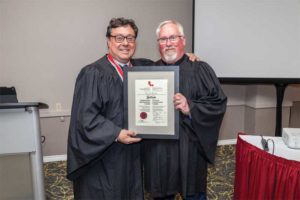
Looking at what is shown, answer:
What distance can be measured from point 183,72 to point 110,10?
1666 mm

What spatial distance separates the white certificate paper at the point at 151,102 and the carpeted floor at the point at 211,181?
43.0 inches

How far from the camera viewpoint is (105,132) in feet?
4.93

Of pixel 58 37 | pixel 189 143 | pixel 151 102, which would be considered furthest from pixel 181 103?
pixel 58 37

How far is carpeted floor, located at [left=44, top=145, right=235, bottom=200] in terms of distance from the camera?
2.46 m

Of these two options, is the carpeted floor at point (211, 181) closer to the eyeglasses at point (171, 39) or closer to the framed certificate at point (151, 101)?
the framed certificate at point (151, 101)

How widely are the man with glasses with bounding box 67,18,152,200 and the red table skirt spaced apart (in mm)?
719

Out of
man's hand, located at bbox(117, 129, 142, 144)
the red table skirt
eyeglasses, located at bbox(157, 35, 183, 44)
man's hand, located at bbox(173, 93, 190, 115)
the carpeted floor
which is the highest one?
eyeglasses, located at bbox(157, 35, 183, 44)

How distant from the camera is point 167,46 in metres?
1.63

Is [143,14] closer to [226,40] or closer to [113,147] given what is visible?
[226,40]

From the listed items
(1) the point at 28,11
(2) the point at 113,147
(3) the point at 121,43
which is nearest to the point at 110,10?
(1) the point at 28,11

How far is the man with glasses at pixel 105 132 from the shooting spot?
4.97 feet

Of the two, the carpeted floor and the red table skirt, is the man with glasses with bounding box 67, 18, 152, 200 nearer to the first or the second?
the red table skirt

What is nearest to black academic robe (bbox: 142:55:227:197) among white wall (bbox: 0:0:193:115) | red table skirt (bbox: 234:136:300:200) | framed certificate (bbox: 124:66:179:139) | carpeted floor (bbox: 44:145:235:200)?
Answer: framed certificate (bbox: 124:66:179:139)

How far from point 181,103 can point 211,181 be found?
1.47 m
